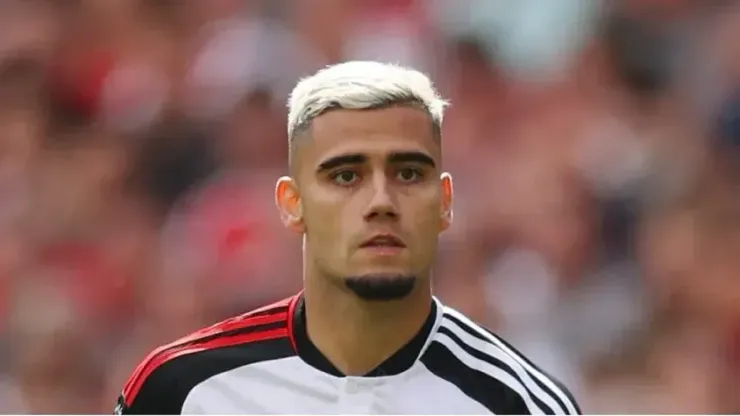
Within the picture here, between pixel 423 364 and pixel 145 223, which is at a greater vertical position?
pixel 145 223

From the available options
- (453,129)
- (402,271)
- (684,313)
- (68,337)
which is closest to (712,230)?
(684,313)

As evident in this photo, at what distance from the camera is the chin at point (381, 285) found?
40.4 inches

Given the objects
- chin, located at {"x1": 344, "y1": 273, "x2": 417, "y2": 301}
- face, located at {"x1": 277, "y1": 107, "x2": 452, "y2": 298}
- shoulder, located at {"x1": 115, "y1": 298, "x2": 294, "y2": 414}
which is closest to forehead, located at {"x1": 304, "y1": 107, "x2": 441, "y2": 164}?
face, located at {"x1": 277, "y1": 107, "x2": 452, "y2": 298}

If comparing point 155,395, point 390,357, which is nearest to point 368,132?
point 390,357

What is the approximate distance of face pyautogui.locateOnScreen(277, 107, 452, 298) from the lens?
3.31ft

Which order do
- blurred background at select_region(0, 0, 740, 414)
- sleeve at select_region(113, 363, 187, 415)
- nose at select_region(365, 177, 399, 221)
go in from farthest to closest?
blurred background at select_region(0, 0, 740, 414) < sleeve at select_region(113, 363, 187, 415) < nose at select_region(365, 177, 399, 221)

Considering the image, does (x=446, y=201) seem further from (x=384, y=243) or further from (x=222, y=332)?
A: (x=222, y=332)

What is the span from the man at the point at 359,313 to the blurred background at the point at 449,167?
0.11m

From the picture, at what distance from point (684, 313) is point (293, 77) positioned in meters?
0.62

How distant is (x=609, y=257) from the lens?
1284mm

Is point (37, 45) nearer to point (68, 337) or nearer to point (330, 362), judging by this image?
point (68, 337)

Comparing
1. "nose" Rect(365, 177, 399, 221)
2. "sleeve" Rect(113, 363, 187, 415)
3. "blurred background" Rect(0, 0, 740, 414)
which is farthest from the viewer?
"blurred background" Rect(0, 0, 740, 414)

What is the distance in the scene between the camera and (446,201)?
109cm

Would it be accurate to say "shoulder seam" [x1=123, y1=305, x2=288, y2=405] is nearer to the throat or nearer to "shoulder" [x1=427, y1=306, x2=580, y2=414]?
the throat
